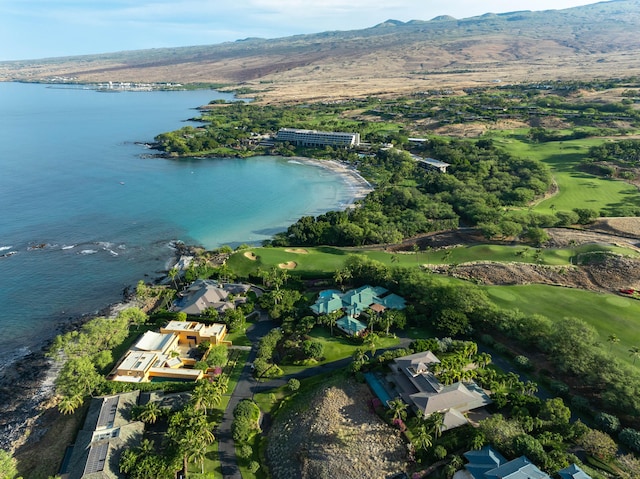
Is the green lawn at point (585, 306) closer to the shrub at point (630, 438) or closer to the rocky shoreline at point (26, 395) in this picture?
the shrub at point (630, 438)

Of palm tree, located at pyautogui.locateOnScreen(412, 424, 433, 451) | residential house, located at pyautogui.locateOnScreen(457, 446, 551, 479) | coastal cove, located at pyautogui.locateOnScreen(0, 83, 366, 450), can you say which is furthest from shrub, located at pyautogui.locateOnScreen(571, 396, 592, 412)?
coastal cove, located at pyautogui.locateOnScreen(0, 83, 366, 450)

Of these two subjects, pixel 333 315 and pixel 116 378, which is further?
pixel 333 315

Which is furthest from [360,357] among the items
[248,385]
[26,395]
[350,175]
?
[350,175]

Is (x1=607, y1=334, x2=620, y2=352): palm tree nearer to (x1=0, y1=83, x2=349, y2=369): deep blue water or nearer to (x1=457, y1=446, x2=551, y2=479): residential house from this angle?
(x1=457, y1=446, x2=551, y2=479): residential house

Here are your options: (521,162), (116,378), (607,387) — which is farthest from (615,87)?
(116,378)

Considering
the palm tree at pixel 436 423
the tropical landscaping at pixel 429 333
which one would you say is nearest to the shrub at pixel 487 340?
the tropical landscaping at pixel 429 333

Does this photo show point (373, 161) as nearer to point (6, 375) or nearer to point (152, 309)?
point (152, 309)
